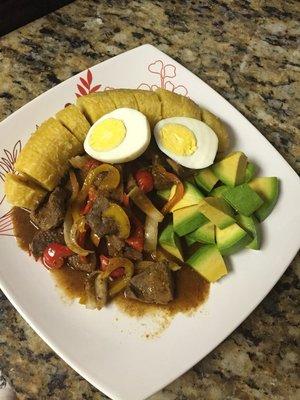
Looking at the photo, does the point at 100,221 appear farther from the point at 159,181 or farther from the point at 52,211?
the point at 159,181

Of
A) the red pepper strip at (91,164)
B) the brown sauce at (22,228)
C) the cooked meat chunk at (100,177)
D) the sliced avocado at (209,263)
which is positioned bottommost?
the brown sauce at (22,228)

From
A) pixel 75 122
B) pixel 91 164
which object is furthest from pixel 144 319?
pixel 75 122

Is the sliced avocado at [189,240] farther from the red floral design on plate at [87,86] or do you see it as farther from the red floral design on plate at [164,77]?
the red floral design on plate at [87,86]

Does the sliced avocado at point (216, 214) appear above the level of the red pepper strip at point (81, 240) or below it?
above

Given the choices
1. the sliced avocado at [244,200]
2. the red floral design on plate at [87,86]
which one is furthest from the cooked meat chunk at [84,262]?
the red floral design on plate at [87,86]

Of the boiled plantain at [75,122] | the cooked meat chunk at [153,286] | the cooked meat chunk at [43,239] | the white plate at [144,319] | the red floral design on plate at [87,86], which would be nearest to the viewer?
the white plate at [144,319]

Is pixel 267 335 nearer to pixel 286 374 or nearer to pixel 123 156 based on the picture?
pixel 286 374
